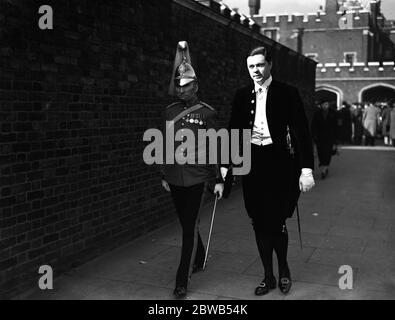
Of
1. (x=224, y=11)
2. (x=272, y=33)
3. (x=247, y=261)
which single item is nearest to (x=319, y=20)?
(x=272, y=33)

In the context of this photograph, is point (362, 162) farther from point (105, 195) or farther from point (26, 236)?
point (26, 236)

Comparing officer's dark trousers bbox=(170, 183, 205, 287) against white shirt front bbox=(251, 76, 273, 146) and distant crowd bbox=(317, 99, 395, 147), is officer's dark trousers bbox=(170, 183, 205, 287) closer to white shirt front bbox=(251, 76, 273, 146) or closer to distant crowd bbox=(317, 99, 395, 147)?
white shirt front bbox=(251, 76, 273, 146)

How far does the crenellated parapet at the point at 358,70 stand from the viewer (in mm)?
34719

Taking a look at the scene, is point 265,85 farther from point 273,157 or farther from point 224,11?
point 224,11

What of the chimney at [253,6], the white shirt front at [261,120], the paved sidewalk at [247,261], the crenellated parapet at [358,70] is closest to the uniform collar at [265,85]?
the white shirt front at [261,120]

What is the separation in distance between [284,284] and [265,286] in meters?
0.15

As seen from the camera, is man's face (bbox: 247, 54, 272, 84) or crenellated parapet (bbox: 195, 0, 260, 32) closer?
man's face (bbox: 247, 54, 272, 84)

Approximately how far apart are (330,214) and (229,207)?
149 cm

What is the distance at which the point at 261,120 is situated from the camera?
4164 millimetres

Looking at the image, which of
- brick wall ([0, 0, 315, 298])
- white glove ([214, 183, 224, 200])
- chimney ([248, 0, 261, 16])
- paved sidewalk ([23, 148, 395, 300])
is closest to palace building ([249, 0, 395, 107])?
chimney ([248, 0, 261, 16])

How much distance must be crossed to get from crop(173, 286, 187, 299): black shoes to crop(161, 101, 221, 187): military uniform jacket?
0.81 m

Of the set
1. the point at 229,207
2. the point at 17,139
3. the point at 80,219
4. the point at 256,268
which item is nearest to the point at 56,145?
the point at 17,139

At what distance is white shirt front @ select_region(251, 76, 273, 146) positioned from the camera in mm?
4145

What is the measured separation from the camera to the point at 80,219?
4.97 meters
